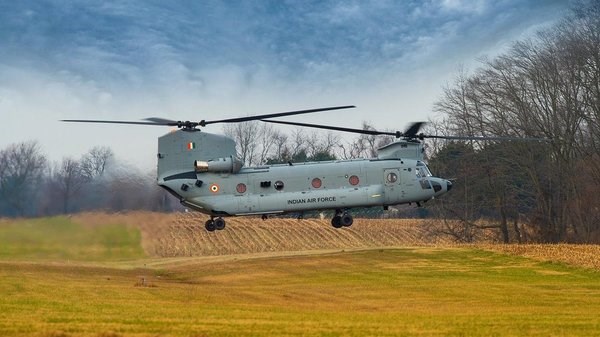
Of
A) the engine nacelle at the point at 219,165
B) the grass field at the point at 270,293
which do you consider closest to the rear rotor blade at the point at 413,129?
the grass field at the point at 270,293

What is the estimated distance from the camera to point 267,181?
3139cm

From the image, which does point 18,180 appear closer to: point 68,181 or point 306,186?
point 68,181

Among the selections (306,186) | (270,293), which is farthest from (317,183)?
(270,293)

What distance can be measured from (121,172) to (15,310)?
7.31 meters

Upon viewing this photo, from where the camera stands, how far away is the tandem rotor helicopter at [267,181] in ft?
102

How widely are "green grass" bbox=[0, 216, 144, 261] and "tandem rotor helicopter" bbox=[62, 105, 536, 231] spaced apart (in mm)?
3301

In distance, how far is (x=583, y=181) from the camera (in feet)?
216

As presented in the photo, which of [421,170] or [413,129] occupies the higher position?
[413,129]

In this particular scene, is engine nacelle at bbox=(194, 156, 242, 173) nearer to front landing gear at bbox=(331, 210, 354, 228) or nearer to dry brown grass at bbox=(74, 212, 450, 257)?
front landing gear at bbox=(331, 210, 354, 228)

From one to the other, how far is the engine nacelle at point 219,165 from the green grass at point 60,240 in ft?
13.5

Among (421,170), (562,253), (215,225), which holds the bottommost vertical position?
(562,253)

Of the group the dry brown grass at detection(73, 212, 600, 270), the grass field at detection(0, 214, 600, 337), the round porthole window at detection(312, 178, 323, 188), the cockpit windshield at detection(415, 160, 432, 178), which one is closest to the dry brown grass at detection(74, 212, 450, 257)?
the dry brown grass at detection(73, 212, 600, 270)

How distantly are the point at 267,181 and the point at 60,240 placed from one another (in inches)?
350

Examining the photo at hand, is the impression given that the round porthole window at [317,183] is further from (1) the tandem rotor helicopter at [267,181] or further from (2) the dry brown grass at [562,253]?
(2) the dry brown grass at [562,253]
